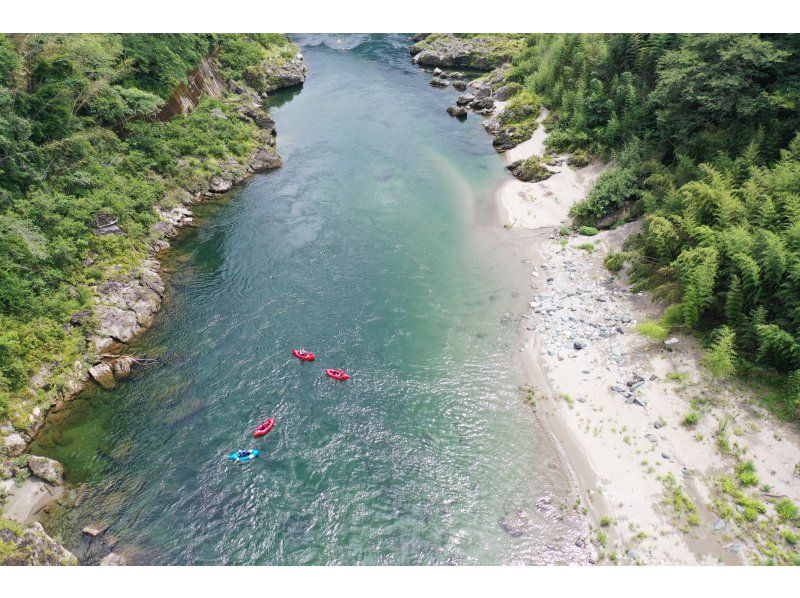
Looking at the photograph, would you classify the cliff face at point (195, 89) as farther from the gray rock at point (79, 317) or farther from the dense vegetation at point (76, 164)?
the gray rock at point (79, 317)

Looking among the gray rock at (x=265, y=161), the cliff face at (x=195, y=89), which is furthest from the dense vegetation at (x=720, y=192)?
the cliff face at (x=195, y=89)

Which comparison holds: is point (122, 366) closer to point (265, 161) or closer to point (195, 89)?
point (265, 161)

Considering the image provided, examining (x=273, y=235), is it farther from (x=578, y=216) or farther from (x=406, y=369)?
(x=578, y=216)

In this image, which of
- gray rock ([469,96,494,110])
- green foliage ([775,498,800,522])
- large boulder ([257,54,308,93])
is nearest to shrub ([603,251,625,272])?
green foliage ([775,498,800,522])

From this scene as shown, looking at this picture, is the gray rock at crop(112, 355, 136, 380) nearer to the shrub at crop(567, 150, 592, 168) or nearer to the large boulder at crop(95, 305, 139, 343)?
the large boulder at crop(95, 305, 139, 343)

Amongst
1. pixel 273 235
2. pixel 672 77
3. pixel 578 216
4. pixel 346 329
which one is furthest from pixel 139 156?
pixel 672 77

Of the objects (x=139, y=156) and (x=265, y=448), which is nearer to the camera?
(x=265, y=448)
